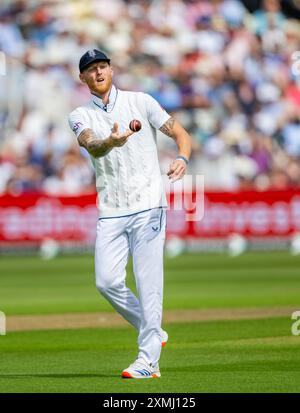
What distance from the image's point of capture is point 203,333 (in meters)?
12.6

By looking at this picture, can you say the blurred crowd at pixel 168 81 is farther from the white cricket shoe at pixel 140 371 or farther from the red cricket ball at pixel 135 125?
the red cricket ball at pixel 135 125

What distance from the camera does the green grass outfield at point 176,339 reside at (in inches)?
328

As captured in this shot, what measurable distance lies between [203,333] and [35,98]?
14.4 metres

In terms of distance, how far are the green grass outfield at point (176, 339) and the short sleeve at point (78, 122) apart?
189cm

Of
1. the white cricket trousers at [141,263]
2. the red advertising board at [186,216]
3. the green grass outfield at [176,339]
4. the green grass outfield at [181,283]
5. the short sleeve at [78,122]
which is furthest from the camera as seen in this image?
the red advertising board at [186,216]

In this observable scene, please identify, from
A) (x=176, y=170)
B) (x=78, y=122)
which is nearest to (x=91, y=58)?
(x=78, y=122)

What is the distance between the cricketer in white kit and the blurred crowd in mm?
16013

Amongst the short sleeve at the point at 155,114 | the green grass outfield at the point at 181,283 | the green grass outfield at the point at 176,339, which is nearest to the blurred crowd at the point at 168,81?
the green grass outfield at the point at 181,283

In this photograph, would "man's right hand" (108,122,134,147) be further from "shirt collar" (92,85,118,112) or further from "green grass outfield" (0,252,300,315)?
"green grass outfield" (0,252,300,315)

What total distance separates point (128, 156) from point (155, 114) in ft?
1.24

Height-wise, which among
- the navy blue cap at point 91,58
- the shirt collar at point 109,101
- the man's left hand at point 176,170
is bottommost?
the man's left hand at point 176,170

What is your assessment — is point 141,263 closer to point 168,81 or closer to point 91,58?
point 91,58

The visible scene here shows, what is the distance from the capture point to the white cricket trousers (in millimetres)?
8562
